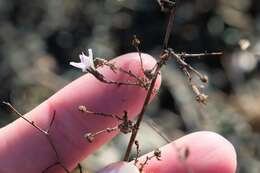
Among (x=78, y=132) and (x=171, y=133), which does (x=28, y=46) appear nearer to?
(x=171, y=133)

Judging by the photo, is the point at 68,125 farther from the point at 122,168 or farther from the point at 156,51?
the point at 156,51

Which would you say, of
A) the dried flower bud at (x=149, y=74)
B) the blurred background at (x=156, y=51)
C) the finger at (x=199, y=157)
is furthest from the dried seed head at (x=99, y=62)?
the blurred background at (x=156, y=51)

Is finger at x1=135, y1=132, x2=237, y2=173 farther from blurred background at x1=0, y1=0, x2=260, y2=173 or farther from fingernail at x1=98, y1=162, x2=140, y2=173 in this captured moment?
blurred background at x1=0, y1=0, x2=260, y2=173

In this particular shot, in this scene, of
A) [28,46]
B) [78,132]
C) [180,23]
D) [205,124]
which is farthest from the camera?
[180,23]

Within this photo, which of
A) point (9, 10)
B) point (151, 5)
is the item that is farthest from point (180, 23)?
point (9, 10)

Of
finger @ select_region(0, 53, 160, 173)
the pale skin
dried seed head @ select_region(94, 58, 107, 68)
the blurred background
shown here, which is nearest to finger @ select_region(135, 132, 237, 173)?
the pale skin

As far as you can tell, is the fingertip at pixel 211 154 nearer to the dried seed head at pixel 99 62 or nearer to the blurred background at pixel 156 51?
the dried seed head at pixel 99 62
